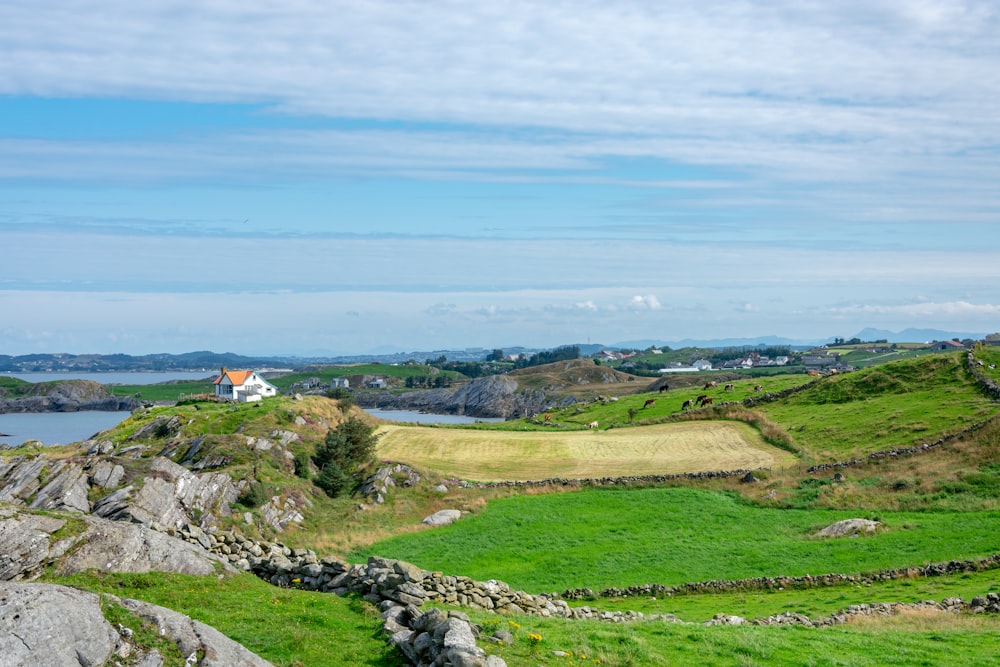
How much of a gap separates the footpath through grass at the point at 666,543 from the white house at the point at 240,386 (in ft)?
197

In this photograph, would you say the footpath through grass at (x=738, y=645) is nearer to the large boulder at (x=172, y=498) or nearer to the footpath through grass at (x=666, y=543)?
the footpath through grass at (x=666, y=543)

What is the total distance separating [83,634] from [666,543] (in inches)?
1136

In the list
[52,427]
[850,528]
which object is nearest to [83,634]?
[850,528]

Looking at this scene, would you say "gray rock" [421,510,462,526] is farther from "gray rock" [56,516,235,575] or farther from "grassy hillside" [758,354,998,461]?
"grassy hillside" [758,354,998,461]

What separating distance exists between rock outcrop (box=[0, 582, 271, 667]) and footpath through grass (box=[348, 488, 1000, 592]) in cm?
1887

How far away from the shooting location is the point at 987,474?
43.2 meters

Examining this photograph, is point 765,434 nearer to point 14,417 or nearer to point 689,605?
point 689,605

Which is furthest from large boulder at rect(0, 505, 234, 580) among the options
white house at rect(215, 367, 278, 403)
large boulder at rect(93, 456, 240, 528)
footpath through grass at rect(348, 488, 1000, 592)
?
white house at rect(215, 367, 278, 403)

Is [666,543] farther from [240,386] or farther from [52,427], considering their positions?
[52,427]

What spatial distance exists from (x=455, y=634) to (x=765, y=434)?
59.5 metres

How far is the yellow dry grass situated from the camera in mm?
61312

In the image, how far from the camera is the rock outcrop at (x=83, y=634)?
13.3 meters

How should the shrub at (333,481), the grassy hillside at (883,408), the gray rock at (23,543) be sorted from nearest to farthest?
the gray rock at (23,543)
the shrub at (333,481)
the grassy hillside at (883,408)

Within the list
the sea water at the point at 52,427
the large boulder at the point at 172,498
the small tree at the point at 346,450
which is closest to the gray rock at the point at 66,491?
the large boulder at the point at 172,498
